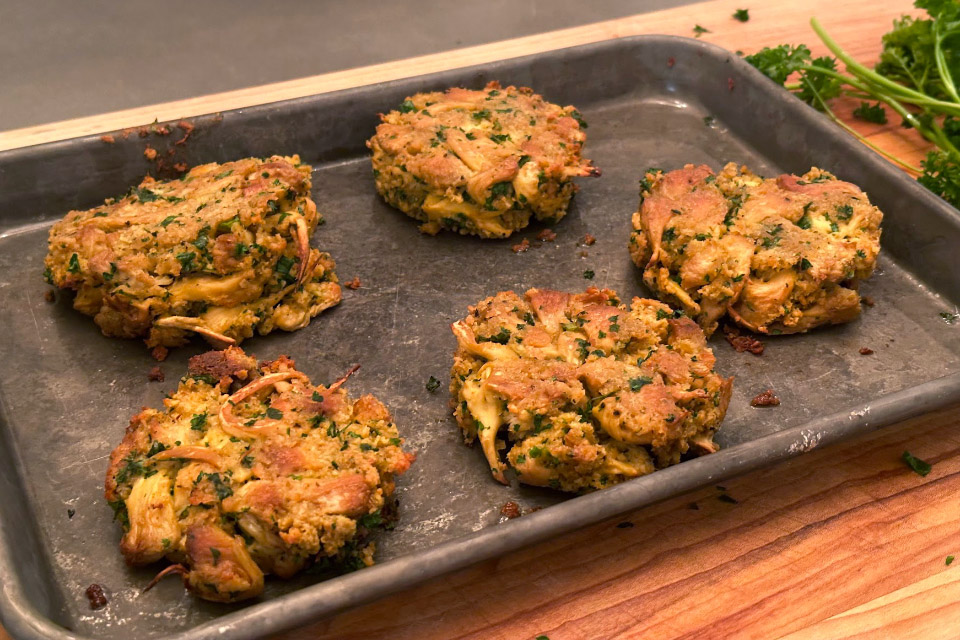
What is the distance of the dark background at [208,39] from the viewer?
6.48m

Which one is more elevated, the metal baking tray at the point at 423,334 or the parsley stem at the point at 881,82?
the parsley stem at the point at 881,82

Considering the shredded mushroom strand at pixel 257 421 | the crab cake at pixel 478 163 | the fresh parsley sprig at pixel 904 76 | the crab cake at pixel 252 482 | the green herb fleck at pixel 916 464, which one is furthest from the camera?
the fresh parsley sprig at pixel 904 76

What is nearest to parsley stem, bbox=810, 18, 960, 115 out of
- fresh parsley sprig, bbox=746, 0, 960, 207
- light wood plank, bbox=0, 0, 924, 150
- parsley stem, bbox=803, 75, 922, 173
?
fresh parsley sprig, bbox=746, 0, 960, 207

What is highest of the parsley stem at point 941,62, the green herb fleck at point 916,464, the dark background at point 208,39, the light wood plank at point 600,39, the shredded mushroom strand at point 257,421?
the parsley stem at point 941,62

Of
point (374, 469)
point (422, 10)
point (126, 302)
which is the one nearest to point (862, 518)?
point (374, 469)

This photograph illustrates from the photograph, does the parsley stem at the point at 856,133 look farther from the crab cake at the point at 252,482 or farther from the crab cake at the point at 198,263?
the crab cake at the point at 252,482

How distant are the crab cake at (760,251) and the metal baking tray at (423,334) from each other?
14cm

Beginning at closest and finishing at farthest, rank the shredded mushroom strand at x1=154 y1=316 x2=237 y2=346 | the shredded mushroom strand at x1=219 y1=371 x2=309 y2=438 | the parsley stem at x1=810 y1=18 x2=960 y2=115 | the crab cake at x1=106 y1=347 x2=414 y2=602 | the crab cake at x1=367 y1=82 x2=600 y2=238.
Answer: the crab cake at x1=106 y1=347 x2=414 y2=602
the shredded mushroom strand at x1=219 y1=371 x2=309 y2=438
the shredded mushroom strand at x1=154 y1=316 x2=237 y2=346
the crab cake at x1=367 y1=82 x2=600 y2=238
the parsley stem at x1=810 y1=18 x2=960 y2=115

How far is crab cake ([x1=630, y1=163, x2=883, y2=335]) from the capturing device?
3.24 m

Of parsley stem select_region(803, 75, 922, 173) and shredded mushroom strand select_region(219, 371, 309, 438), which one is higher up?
parsley stem select_region(803, 75, 922, 173)

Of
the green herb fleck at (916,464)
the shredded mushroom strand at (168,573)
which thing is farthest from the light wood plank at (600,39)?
the green herb fleck at (916,464)

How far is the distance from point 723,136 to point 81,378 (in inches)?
121

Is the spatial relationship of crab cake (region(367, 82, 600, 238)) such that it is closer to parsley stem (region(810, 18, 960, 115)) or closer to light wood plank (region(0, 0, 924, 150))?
light wood plank (region(0, 0, 924, 150))

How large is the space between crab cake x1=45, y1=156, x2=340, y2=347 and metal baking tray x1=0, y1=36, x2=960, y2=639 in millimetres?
111
